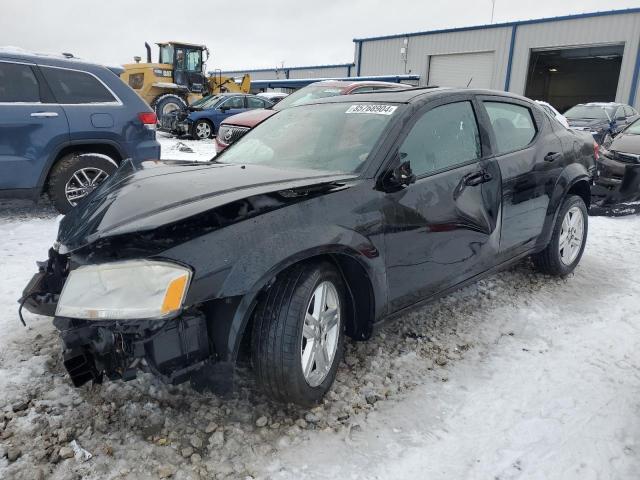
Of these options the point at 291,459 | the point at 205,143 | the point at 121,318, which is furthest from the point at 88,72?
the point at 205,143

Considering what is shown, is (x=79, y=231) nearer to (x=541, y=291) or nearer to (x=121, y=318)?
(x=121, y=318)

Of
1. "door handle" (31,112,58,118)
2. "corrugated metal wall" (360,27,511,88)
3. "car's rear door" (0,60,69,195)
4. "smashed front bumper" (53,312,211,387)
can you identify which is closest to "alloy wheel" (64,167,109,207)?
"car's rear door" (0,60,69,195)

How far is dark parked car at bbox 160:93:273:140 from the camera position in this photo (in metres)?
14.9

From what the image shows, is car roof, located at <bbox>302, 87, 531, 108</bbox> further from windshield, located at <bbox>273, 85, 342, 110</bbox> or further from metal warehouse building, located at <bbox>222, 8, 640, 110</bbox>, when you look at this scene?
metal warehouse building, located at <bbox>222, 8, 640, 110</bbox>

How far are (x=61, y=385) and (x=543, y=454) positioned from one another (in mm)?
2290

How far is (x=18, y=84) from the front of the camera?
5191 mm

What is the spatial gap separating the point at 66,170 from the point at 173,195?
376 cm

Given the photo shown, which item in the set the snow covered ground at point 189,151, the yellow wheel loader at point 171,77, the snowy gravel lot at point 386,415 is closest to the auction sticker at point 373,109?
the snowy gravel lot at point 386,415

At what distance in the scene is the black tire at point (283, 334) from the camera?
7.04 feet

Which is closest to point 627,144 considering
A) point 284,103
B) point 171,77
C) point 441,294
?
point 284,103

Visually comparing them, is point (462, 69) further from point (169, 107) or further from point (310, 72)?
point (169, 107)

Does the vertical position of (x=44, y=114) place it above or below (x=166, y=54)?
below

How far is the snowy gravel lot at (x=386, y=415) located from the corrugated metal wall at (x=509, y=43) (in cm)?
2268

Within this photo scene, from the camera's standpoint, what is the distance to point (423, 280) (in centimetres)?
284
